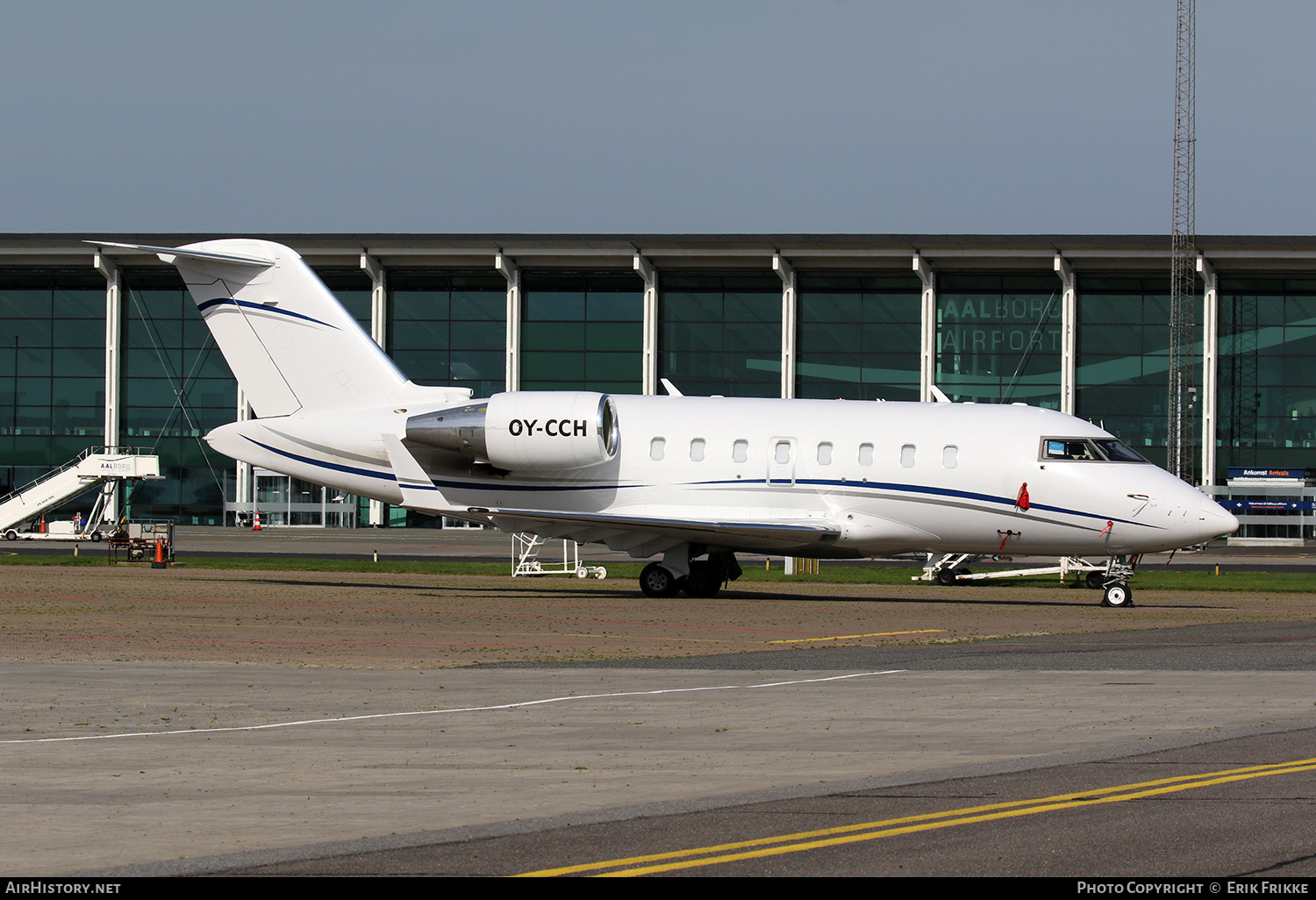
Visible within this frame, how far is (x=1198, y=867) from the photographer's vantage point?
638cm

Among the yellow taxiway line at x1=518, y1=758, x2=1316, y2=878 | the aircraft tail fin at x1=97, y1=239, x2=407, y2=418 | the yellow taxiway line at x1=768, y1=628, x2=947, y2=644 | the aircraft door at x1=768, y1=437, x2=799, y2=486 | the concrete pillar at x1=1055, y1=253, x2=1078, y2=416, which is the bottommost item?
the yellow taxiway line at x1=768, y1=628, x2=947, y2=644

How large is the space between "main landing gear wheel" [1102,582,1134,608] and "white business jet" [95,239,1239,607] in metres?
0.05

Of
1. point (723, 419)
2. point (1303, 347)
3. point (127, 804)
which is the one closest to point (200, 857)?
point (127, 804)

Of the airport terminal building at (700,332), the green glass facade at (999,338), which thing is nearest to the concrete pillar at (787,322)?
the airport terminal building at (700,332)

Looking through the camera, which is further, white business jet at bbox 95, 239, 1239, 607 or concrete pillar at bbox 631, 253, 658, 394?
concrete pillar at bbox 631, 253, 658, 394

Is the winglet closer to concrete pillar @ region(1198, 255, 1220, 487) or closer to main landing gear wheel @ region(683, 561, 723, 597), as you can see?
main landing gear wheel @ region(683, 561, 723, 597)

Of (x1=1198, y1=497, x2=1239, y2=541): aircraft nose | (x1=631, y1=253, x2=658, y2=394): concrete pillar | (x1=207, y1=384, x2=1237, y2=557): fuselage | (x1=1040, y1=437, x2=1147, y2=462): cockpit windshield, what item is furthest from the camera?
(x1=631, y1=253, x2=658, y2=394): concrete pillar

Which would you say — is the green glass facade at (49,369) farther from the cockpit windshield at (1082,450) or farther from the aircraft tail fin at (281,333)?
the cockpit windshield at (1082,450)

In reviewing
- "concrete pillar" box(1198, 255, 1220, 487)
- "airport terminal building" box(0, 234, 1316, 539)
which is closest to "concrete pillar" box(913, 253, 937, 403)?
"airport terminal building" box(0, 234, 1316, 539)

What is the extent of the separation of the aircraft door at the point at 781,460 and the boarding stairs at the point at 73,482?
28470mm

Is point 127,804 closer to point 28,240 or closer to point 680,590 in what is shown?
point 680,590

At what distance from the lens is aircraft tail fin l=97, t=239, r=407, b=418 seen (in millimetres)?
29094

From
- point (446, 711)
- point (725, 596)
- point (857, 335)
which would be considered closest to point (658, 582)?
point (725, 596)

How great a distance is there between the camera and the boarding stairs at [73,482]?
49312 millimetres
